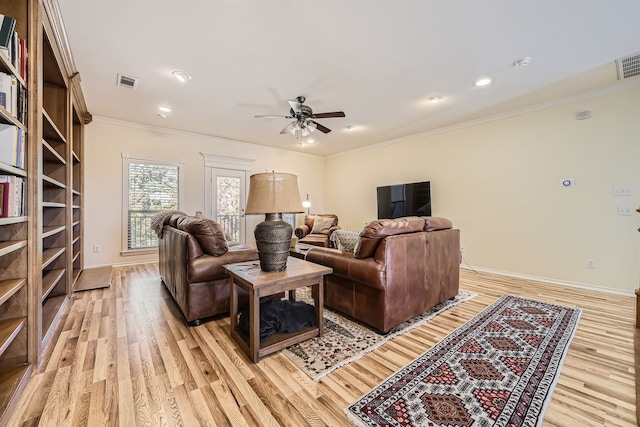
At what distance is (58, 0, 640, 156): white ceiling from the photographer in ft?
6.39

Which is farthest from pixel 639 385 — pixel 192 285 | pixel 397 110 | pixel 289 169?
pixel 289 169

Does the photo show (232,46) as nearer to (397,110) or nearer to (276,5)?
(276,5)

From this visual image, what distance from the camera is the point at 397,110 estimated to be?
3.91 metres

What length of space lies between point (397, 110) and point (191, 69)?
2.82 m

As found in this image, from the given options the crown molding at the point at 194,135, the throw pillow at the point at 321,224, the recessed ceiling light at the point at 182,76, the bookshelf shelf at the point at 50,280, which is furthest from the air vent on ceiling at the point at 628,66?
the bookshelf shelf at the point at 50,280

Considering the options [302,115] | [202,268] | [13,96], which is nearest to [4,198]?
[13,96]

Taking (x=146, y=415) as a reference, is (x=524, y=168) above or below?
above

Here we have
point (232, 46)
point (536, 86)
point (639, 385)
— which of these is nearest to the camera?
point (639, 385)

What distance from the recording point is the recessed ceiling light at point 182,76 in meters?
2.83

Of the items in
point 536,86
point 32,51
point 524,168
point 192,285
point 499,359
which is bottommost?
point 499,359

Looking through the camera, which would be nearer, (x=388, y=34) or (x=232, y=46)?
(x=388, y=34)

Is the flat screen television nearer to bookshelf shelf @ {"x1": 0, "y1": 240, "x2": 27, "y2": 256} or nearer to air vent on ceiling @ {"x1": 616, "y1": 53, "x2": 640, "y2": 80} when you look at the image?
air vent on ceiling @ {"x1": 616, "y1": 53, "x2": 640, "y2": 80}

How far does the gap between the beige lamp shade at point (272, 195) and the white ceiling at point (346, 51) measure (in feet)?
4.23

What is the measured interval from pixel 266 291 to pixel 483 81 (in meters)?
3.33
